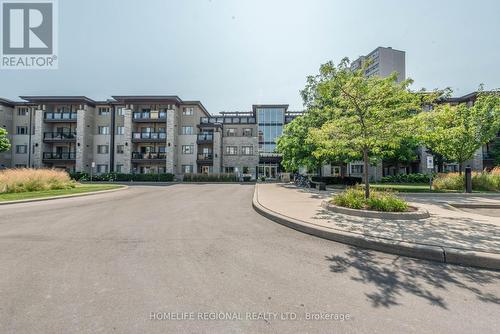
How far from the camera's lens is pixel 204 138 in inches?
1563

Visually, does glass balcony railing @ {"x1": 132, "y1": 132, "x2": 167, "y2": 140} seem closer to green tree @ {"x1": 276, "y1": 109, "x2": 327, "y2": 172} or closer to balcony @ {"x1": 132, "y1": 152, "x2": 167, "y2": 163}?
balcony @ {"x1": 132, "y1": 152, "x2": 167, "y2": 163}

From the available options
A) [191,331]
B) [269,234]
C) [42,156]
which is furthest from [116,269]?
[42,156]

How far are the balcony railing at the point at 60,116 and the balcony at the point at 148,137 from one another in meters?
10.4

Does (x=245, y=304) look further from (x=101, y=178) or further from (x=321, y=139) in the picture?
(x=101, y=178)

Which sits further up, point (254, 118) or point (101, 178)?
point (254, 118)

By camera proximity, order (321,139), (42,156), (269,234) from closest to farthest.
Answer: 1. (269,234)
2. (321,139)
3. (42,156)

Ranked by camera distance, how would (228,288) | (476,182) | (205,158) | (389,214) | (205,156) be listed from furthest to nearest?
(205,156), (205,158), (476,182), (389,214), (228,288)

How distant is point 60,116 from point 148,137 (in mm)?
15171

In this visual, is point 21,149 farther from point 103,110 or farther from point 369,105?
point 369,105

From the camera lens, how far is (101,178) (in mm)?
35344

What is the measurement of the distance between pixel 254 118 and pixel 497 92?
3293cm

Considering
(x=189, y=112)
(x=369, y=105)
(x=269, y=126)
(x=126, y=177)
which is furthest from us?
(x=269, y=126)

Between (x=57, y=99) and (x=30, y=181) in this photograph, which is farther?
(x=57, y=99)

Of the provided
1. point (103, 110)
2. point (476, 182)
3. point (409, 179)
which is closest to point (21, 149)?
point (103, 110)
